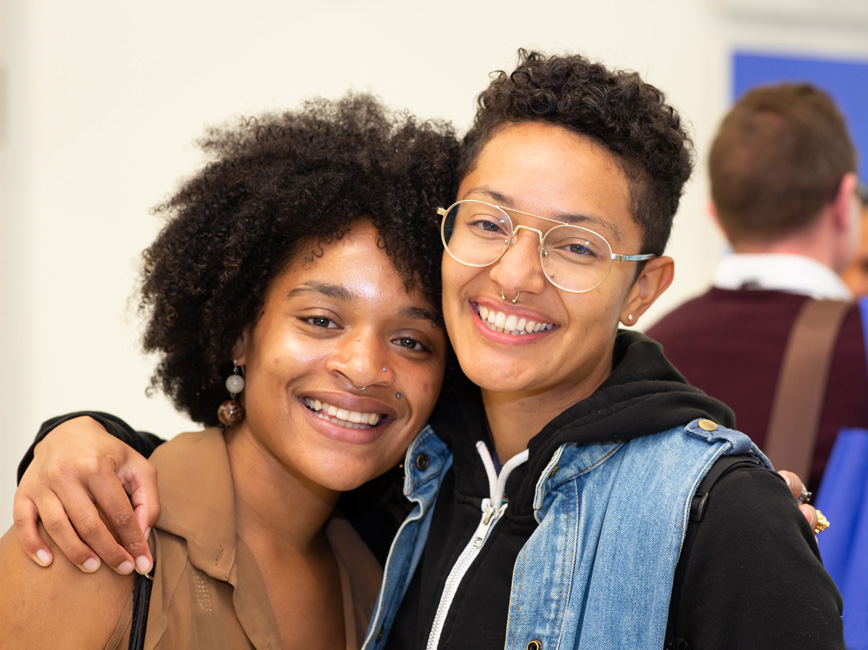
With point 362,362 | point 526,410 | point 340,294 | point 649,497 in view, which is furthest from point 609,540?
point 340,294

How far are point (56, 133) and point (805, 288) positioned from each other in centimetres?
270

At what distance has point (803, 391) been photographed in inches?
86.7

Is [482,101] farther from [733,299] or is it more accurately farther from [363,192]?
[733,299]

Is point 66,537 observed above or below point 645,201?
below

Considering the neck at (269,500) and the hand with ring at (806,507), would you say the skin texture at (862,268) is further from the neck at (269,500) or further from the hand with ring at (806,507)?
the neck at (269,500)

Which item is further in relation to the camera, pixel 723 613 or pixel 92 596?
pixel 92 596

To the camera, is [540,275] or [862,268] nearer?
[540,275]

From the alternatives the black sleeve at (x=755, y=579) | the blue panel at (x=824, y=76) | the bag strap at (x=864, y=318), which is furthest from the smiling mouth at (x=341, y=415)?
the blue panel at (x=824, y=76)

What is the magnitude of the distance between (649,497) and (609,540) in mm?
93

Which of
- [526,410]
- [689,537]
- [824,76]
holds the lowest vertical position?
[689,537]

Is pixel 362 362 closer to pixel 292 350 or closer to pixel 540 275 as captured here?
pixel 292 350

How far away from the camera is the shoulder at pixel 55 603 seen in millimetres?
1423

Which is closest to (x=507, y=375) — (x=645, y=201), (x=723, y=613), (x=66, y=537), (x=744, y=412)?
(x=645, y=201)

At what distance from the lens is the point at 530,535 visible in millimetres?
1523
